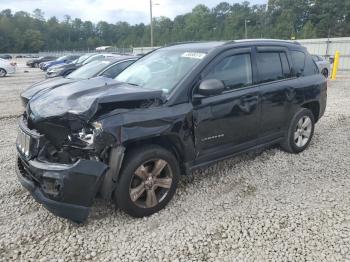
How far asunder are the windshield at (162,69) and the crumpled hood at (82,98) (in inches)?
14.2

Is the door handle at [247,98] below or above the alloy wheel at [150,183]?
above

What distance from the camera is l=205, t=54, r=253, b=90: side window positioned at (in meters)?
4.03

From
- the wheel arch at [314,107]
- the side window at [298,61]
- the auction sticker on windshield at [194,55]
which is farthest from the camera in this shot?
the wheel arch at [314,107]

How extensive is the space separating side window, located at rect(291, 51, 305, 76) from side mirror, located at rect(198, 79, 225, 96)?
2027mm

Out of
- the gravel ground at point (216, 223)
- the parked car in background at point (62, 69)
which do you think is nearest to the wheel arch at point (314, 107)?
the gravel ground at point (216, 223)

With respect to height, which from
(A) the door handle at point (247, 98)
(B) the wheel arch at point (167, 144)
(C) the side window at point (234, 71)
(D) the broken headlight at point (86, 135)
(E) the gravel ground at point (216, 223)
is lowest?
(E) the gravel ground at point (216, 223)

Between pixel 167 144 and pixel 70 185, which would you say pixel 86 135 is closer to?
pixel 70 185

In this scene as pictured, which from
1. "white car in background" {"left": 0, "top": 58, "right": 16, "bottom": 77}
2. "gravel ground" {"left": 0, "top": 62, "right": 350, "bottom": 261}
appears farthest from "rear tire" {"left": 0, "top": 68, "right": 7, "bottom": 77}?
"gravel ground" {"left": 0, "top": 62, "right": 350, "bottom": 261}

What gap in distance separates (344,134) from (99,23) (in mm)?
134282

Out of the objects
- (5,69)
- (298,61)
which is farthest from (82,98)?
(5,69)

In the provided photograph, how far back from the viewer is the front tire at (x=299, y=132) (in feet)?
16.9

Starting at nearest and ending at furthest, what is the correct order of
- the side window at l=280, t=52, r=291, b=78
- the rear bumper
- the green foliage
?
the rear bumper
the side window at l=280, t=52, r=291, b=78
the green foliage

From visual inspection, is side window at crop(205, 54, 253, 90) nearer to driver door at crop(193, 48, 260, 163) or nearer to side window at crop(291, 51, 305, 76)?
driver door at crop(193, 48, 260, 163)

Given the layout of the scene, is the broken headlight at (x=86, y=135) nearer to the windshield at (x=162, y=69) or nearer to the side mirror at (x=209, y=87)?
the windshield at (x=162, y=69)
